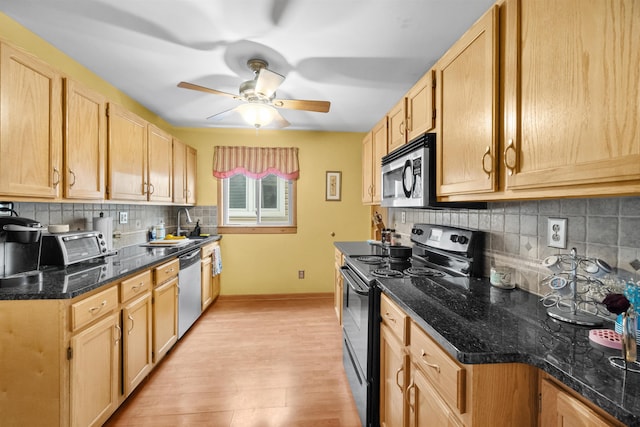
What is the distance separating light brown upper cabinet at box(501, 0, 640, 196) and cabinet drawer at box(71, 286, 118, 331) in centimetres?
199

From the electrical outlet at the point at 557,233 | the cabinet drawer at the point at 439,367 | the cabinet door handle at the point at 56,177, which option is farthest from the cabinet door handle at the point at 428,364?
the cabinet door handle at the point at 56,177

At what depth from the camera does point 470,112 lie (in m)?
1.24

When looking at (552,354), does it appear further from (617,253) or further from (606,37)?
(606,37)

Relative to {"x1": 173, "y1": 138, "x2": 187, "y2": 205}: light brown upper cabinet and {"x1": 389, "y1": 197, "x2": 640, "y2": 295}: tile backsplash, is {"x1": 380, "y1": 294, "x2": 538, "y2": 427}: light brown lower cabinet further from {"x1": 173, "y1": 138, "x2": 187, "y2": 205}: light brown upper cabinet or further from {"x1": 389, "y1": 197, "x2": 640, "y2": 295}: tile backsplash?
{"x1": 173, "y1": 138, "x2": 187, "y2": 205}: light brown upper cabinet

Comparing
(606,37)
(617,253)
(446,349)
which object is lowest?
(446,349)

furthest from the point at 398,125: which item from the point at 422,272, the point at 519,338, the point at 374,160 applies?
the point at 519,338

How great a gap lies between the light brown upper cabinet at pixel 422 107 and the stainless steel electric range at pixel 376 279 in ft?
2.21

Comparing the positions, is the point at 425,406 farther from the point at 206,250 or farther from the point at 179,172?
the point at 179,172

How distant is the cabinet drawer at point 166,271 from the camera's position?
7.11 feet

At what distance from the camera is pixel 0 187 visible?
1.27 m

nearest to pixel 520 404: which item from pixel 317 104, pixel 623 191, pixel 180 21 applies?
pixel 623 191

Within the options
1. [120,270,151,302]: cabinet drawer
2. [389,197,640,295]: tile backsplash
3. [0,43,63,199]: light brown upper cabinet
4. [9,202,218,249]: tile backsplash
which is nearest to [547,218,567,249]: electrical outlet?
[389,197,640,295]: tile backsplash

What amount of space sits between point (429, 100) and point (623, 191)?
109cm

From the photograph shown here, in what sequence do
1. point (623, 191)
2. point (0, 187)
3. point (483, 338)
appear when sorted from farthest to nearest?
Answer: point (0, 187), point (483, 338), point (623, 191)
